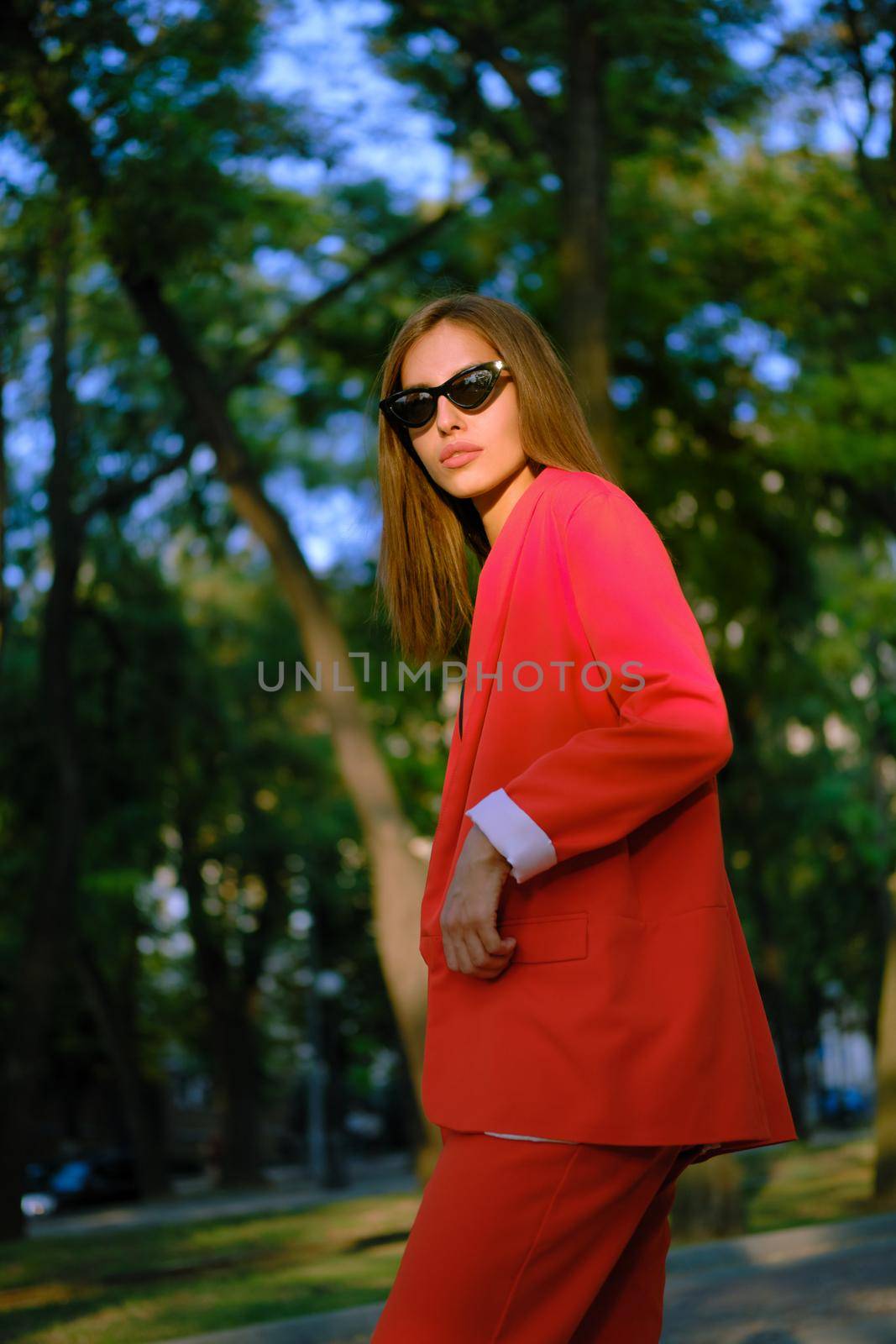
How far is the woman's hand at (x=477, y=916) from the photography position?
188cm

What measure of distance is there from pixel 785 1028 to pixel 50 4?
22.5 m

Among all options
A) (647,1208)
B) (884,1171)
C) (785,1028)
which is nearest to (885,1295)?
(647,1208)

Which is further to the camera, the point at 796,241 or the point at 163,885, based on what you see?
the point at 163,885

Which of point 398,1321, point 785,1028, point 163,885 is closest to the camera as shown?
point 398,1321

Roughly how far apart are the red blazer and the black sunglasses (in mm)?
313

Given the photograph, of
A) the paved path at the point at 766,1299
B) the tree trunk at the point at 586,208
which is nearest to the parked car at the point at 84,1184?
the tree trunk at the point at 586,208

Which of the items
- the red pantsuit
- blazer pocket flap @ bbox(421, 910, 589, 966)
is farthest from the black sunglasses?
blazer pocket flap @ bbox(421, 910, 589, 966)

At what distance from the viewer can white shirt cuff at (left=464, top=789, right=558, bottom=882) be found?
6.07ft

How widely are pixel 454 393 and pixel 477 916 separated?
0.87m

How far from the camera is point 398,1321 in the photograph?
6.05ft

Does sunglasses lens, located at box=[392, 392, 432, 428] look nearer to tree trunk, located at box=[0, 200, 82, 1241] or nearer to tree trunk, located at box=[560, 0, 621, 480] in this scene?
tree trunk, located at box=[560, 0, 621, 480]

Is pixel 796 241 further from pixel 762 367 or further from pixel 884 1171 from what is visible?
pixel 884 1171

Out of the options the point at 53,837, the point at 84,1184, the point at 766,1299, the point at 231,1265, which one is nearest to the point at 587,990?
the point at 766,1299

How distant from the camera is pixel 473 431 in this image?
2.32 m
